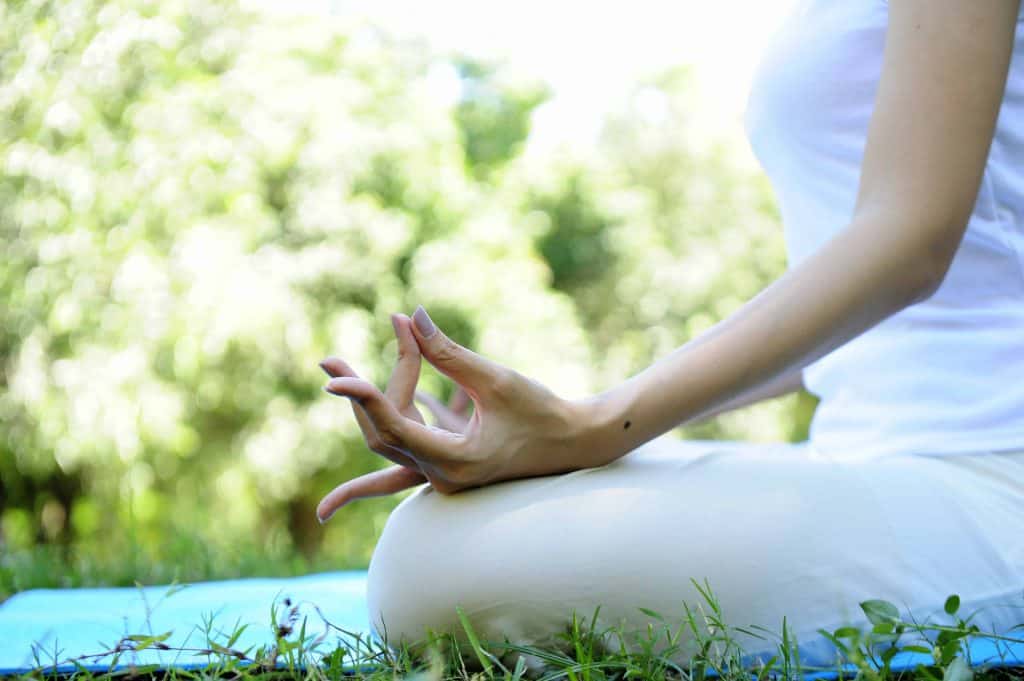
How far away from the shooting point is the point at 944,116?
3.48 ft

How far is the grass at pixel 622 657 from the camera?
41.0 inches

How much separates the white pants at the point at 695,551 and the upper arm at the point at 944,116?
11.7 inches

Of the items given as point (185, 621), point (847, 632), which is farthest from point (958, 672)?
point (185, 621)

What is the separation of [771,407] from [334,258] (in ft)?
16.1

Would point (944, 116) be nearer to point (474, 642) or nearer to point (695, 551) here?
point (695, 551)

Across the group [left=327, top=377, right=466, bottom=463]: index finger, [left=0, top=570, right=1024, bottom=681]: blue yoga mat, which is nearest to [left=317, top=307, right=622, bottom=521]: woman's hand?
[left=327, top=377, right=466, bottom=463]: index finger

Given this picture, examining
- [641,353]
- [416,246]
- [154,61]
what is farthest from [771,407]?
[154,61]

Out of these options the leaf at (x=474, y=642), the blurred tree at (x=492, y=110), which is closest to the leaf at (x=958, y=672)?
the leaf at (x=474, y=642)

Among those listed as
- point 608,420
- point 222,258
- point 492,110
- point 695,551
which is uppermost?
point 492,110

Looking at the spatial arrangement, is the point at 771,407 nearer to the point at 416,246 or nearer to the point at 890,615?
the point at 416,246

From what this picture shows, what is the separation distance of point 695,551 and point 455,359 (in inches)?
13.4

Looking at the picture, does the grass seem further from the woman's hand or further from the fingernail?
the fingernail

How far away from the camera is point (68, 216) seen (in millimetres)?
7555

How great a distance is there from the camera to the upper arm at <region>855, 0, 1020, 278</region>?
106 centimetres
